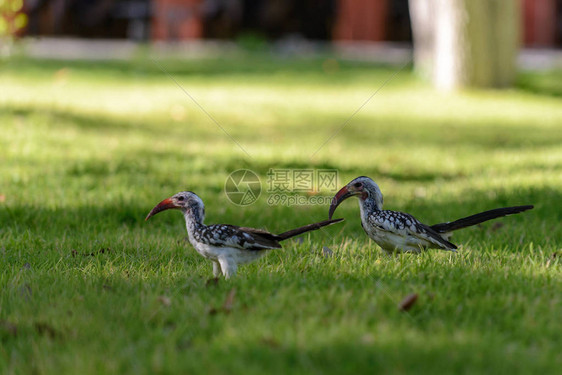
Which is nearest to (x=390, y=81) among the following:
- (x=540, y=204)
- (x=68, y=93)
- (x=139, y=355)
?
(x=68, y=93)

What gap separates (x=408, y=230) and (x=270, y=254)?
98cm

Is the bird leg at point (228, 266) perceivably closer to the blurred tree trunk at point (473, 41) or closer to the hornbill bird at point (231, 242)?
the hornbill bird at point (231, 242)

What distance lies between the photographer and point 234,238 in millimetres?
3939

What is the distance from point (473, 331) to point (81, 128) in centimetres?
767

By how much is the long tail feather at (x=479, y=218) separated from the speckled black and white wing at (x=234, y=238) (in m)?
1.15

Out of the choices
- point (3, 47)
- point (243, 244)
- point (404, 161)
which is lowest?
point (404, 161)

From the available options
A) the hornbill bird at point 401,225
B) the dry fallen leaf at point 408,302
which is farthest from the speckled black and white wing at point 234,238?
the dry fallen leaf at point 408,302

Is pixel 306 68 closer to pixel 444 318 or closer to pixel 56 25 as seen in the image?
pixel 56 25

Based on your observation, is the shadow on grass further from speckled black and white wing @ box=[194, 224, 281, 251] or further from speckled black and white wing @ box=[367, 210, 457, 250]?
speckled black and white wing @ box=[194, 224, 281, 251]

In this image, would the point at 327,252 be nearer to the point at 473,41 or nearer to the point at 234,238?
the point at 234,238

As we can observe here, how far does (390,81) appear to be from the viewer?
15.5m

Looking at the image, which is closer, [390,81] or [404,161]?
[404,161]

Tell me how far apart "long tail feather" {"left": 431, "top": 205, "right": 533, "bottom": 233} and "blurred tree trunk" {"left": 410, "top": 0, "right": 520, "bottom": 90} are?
9.24 m

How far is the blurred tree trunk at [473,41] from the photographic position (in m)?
12.7
